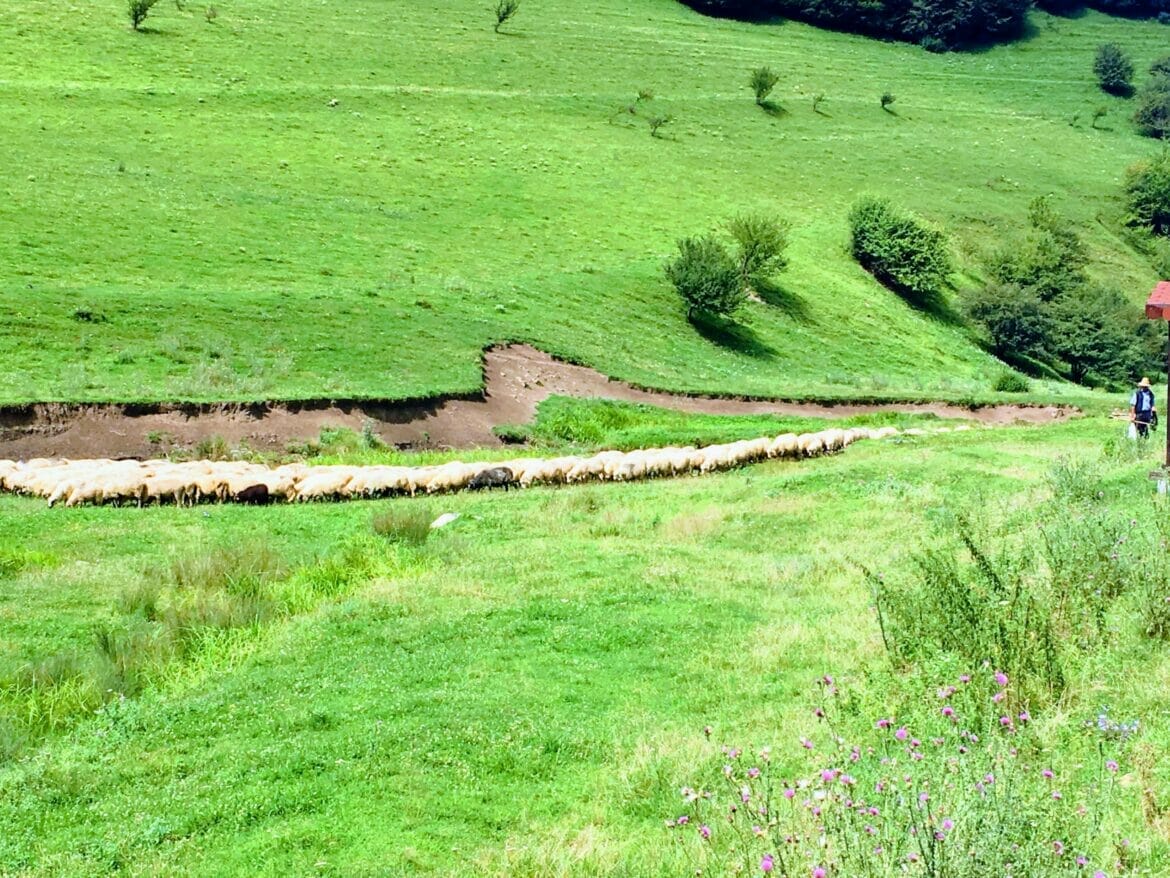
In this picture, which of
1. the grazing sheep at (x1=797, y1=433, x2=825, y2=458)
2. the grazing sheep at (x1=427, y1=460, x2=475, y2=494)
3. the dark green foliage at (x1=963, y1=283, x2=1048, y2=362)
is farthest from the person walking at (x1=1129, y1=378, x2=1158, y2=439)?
the dark green foliage at (x1=963, y1=283, x2=1048, y2=362)

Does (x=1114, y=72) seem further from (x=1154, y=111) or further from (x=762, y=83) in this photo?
(x=762, y=83)

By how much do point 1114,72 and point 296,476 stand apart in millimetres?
119576

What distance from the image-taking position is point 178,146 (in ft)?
179

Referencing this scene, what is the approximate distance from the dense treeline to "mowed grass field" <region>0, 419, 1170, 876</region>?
378 ft

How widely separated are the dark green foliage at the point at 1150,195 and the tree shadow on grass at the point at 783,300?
41.5 m

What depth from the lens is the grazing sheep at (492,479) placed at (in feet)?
75.2

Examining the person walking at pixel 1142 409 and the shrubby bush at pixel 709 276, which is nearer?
the person walking at pixel 1142 409

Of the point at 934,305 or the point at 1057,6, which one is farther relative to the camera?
the point at 1057,6

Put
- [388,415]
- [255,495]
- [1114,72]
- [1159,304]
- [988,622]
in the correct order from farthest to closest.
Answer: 1. [1114,72]
2. [388,415]
3. [255,495]
4. [1159,304]
5. [988,622]

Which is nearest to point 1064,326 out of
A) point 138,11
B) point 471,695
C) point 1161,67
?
point 471,695

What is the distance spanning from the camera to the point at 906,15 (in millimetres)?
126688

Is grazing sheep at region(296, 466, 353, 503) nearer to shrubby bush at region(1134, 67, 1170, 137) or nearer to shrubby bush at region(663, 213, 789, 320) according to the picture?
shrubby bush at region(663, 213, 789, 320)

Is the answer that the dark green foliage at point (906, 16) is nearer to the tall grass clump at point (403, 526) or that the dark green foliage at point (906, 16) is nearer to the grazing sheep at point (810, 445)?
the grazing sheep at point (810, 445)

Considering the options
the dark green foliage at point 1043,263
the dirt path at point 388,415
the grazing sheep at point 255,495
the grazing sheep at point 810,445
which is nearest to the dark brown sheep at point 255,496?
the grazing sheep at point 255,495
